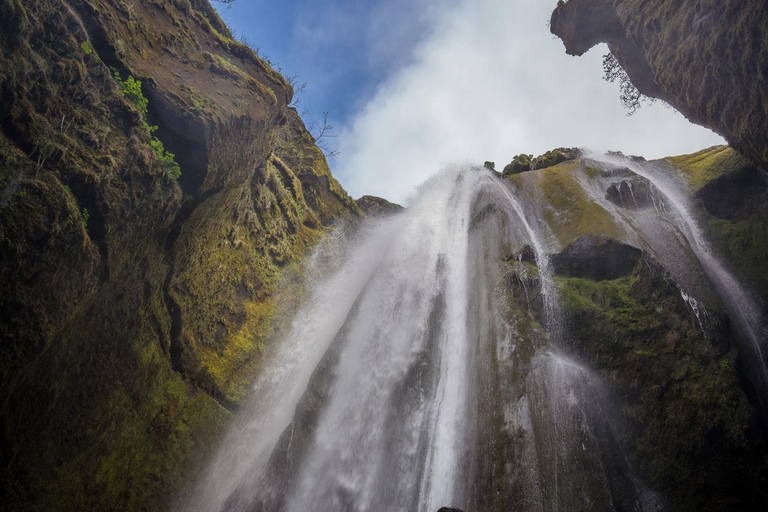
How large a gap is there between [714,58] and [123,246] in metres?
13.6

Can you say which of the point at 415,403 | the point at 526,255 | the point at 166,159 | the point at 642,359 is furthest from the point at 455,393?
the point at 166,159

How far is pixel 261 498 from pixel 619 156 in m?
22.6

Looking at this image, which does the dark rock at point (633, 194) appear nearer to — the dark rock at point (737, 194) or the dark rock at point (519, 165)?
the dark rock at point (737, 194)

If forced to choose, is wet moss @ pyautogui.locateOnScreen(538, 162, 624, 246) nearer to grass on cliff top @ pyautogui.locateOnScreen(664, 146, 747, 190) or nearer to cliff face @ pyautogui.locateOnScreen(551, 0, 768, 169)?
cliff face @ pyautogui.locateOnScreen(551, 0, 768, 169)

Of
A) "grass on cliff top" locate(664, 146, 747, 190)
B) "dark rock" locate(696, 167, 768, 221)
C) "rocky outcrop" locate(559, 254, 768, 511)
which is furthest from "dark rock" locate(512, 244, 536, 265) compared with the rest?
"grass on cliff top" locate(664, 146, 747, 190)

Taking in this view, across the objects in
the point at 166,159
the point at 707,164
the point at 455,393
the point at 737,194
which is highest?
the point at 707,164

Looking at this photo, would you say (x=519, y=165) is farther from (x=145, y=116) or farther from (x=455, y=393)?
(x=145, y=116)

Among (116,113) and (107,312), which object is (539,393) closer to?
(107,312)

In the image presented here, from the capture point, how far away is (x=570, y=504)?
6871mm

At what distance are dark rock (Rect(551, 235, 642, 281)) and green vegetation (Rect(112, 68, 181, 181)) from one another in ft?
36.3

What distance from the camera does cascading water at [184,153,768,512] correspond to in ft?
25.0

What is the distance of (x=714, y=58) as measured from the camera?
809 cm

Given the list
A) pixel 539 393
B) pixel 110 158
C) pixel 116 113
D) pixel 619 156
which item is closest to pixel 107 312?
pixel 110 158

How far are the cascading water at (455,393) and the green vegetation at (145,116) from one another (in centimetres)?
680
